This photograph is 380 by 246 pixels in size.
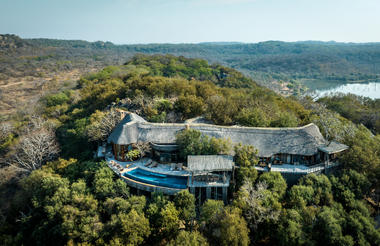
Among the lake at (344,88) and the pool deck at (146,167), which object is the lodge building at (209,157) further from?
the lake at (344,88)

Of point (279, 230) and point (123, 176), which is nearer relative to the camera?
point (279, 230)

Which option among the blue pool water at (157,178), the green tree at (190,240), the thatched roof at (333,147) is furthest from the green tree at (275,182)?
the green tree at (190,240)

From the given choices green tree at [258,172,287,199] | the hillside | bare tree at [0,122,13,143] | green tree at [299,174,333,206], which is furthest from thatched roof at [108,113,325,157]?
the hillside

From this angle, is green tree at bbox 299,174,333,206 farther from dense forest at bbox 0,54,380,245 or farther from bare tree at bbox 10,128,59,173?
bare tree at bbox 10,128,59,173

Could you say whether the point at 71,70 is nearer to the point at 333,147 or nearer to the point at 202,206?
the point at 202,206

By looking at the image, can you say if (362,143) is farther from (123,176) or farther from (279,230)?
(123,176)

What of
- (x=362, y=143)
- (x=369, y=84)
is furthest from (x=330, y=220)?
(x=369, y=84)

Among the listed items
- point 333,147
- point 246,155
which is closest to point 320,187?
point 333,147
